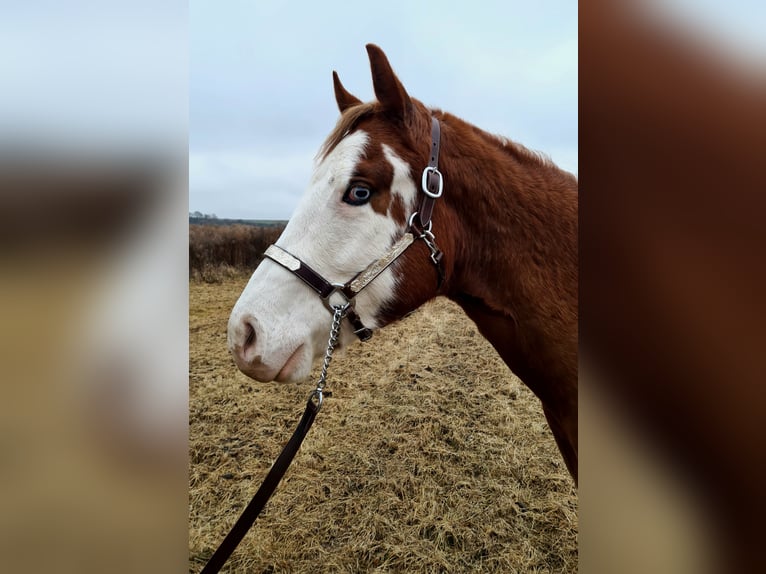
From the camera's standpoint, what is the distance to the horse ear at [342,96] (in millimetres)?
1712

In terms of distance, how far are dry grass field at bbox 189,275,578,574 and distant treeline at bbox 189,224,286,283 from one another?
156 inches

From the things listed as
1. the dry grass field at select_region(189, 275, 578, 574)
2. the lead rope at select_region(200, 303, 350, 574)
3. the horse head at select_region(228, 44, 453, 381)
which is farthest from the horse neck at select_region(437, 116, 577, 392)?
the dry grass field at select_region(189, 275, 578, 574)

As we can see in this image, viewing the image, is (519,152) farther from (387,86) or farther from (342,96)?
(342,96)

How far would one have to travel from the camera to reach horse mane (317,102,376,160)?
1.40 meters

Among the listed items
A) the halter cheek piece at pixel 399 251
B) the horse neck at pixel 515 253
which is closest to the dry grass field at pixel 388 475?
the horse neck at pixel 515 253

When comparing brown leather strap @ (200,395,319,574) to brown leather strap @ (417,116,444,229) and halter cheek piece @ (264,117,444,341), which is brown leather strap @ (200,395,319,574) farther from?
brown leather strap @ (417,116,444,229)

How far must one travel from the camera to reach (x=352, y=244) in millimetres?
1337

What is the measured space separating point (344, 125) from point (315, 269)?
586mm

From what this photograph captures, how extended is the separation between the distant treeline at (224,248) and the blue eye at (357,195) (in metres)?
7.40

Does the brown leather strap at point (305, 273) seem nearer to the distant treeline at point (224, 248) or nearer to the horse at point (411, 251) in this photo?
the horse at point (411, 251)
